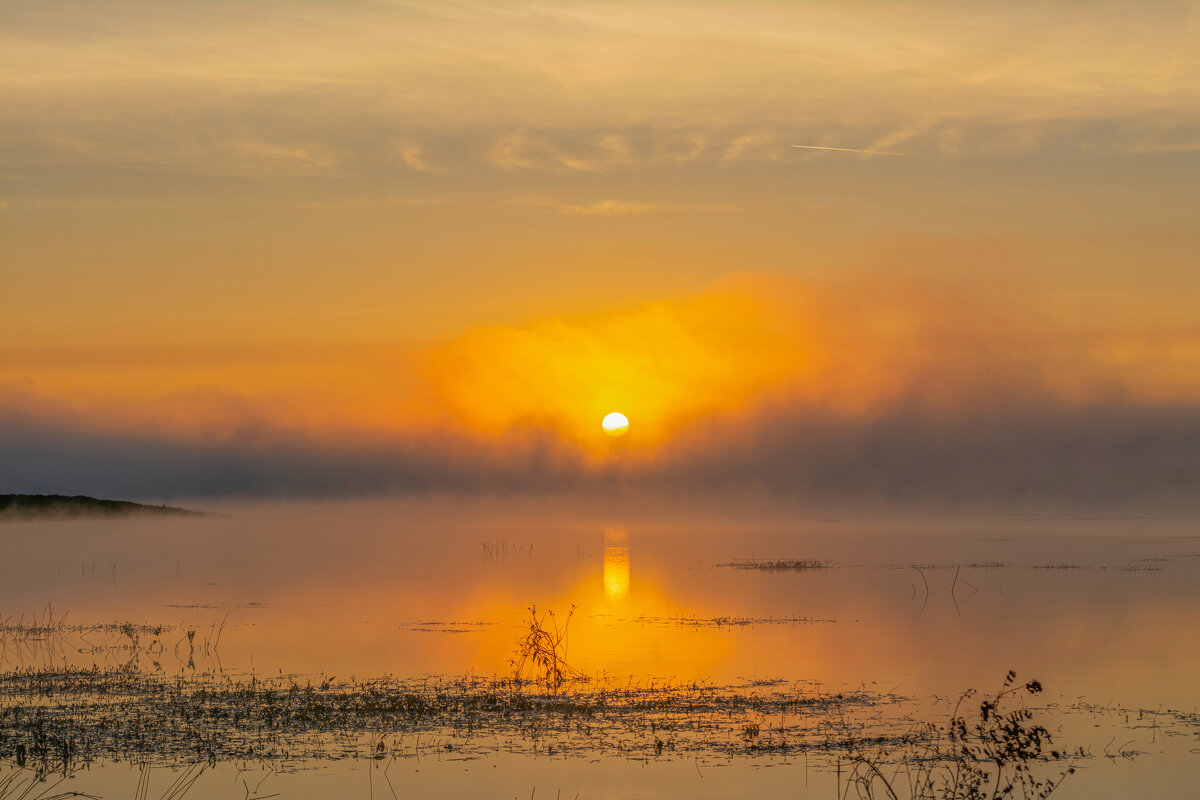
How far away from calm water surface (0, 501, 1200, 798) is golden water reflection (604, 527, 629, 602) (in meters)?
0.45

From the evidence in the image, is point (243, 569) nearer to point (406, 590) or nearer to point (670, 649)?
point (406, 590)

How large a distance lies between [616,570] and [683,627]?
81.7ft

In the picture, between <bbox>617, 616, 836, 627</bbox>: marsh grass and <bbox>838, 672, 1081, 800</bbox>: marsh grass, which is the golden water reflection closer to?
<bbox>617, 616, 836, 627</bbox>: marsh grass

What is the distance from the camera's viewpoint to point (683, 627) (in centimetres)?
3334

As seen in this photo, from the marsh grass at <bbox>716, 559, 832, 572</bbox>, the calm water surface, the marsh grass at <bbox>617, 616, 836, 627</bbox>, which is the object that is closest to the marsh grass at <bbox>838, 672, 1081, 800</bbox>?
the calm water surface

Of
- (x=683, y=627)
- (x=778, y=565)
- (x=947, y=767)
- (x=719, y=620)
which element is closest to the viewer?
(x=947, y=767)

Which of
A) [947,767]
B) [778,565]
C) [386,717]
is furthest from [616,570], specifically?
[947,767]

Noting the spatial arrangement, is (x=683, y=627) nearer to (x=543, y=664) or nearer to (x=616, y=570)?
(x=543, y=664)

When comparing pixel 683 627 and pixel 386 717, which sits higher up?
pixel 683 627

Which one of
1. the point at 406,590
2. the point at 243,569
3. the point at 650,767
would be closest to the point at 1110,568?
the point at 406,590

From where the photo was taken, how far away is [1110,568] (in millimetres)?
54781

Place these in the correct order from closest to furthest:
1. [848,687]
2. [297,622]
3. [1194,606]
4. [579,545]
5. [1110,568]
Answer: [848,687] < [297,622] < [1194,606] < [1110,568] < [579,545]

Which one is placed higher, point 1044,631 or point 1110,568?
point 1110,568

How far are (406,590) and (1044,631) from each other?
80.4ft
